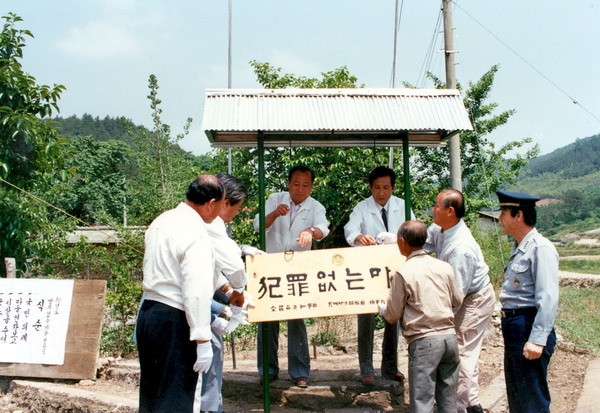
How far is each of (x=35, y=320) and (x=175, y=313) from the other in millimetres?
3496

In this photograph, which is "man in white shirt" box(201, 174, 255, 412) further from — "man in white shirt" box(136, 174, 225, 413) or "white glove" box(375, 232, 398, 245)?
"white glove" box(375, 232, 398, 245)

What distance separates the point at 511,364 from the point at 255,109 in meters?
2.56

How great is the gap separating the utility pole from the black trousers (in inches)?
298

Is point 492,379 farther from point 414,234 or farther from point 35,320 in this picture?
point 35,320

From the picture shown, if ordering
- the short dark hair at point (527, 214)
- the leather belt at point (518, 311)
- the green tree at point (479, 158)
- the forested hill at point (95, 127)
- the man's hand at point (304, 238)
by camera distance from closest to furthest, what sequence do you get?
the leather belt at point (518, 311) < the short dark hair at point (527, 214) < the man's hand at point (304, 238) < the green tree at point (479, 158) < the forested hill at point (95, 127)

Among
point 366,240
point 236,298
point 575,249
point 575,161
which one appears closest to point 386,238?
point 366,240

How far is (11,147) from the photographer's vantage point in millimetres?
6508

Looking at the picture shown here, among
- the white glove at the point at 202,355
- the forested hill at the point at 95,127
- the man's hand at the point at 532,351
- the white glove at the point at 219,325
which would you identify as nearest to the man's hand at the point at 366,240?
the white glove at the point at 219,325

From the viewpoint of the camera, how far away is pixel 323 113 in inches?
169

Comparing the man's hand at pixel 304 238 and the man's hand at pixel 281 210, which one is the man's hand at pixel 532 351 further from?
the man's hand at pixel 281 210

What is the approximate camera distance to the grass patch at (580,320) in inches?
296

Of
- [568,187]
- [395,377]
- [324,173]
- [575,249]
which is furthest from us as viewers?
[568,187]

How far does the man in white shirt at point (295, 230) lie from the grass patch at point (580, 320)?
14.6ft

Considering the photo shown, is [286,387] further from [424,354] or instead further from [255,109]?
[255,109]
